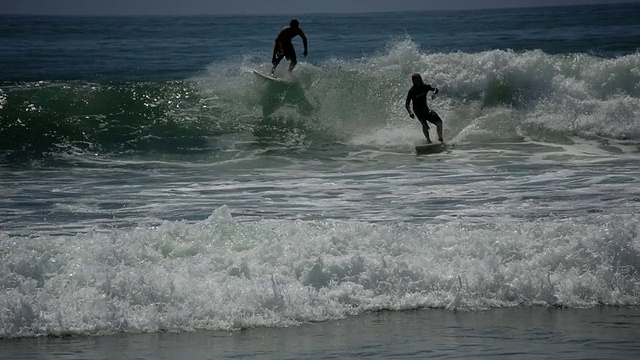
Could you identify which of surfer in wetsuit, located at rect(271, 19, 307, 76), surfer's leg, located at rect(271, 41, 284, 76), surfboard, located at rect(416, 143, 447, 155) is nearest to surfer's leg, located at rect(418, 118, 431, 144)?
surfboard, located at rect(416, 143, 447, 155)

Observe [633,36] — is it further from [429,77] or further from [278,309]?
[278,309]

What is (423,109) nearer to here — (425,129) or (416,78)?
(425,129)

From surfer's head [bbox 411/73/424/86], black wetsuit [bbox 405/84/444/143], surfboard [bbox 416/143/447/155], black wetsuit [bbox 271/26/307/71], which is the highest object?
black wetsuit [bbox 271/26/307/71]

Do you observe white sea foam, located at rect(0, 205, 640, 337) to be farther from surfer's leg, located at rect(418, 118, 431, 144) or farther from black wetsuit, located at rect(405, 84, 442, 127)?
black wetsuit, located at rect(405, 84, 442, 127)

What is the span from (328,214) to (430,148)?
232 inches

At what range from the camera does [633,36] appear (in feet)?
125

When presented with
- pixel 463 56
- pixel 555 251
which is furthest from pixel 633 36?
pixel 555 251

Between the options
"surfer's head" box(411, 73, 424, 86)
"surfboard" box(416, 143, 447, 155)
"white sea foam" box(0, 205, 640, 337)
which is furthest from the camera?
"surfer's head" box(411, 73, 424, 86)

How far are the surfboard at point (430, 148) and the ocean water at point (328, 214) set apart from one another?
240 millimetres

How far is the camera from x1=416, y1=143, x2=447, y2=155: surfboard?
16.9 meters

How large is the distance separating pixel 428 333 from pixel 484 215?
366 centimetres

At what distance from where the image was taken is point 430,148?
17141 mm

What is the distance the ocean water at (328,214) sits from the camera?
8.05 metres

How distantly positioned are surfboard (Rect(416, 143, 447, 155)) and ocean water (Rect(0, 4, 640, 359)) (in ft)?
0.79
